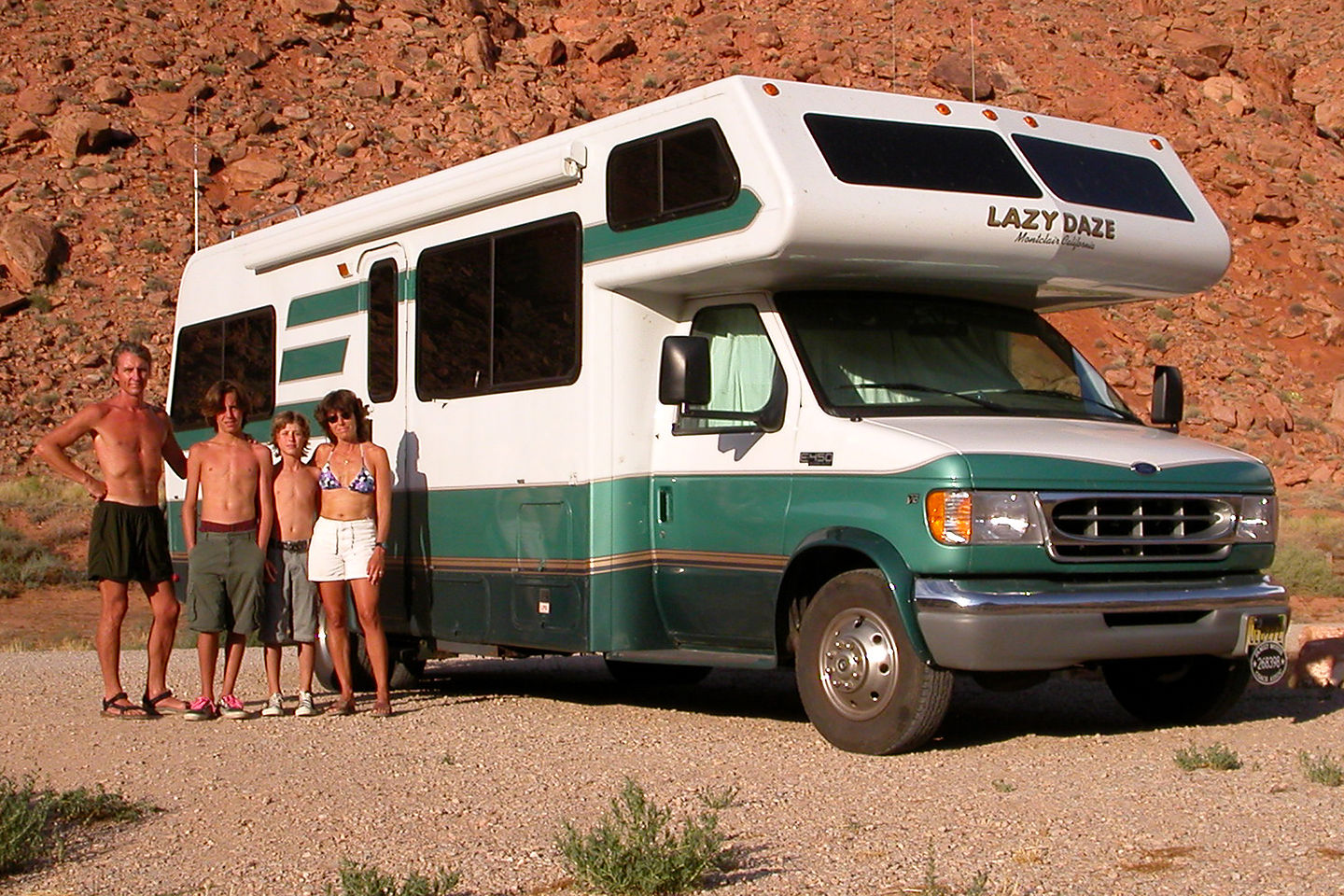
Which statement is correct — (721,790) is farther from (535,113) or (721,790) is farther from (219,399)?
(535,113)

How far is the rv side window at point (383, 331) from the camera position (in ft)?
36.3

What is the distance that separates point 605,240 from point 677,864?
451 centimetres

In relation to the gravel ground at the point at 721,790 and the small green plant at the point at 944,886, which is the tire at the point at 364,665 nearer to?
the gravel ground at the point at 721,790

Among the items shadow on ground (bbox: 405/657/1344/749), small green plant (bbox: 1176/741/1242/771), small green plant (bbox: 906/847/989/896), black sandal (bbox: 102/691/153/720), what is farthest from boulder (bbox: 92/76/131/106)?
small green plant (bbox: 906/847/989/896)

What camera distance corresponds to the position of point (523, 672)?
13.6 m

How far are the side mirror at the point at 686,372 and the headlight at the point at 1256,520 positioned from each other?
2.61 m

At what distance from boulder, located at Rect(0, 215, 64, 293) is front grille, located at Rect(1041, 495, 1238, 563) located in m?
27.9

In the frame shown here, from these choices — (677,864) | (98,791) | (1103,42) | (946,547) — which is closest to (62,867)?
(98,791)

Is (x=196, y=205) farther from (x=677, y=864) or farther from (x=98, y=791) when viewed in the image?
(x=677, y=864)

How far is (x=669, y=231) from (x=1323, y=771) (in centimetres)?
390

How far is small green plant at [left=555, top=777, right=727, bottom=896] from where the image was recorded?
556cm

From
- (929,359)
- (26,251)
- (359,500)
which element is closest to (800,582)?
(929,359)

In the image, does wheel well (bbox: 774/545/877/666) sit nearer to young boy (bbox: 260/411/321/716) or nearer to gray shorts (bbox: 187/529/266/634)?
young boy (bbox: 260/411/321/716)

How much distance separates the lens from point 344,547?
10203 mm
